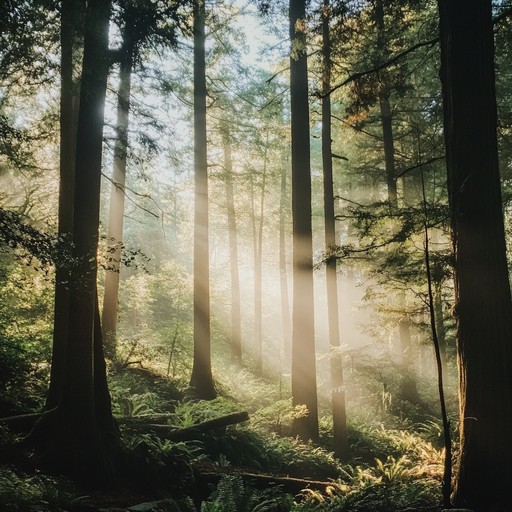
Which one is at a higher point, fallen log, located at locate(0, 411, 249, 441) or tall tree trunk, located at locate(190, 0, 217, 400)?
tall tree trunk, located at locate(190, 0, 217, 400)

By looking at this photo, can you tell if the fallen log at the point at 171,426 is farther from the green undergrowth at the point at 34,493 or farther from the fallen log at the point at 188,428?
the green undergrowth at the point at 34,493

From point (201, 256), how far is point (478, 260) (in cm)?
838

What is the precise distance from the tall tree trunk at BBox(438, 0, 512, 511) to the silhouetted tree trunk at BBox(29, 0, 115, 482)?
4770 millimetres

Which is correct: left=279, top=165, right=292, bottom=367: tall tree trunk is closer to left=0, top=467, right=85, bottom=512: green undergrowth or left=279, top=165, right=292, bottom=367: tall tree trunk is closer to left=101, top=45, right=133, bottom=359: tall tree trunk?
left=101, top=45, right=133, bottom=359: tall tree trunk

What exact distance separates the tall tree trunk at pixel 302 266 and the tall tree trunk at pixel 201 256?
2.83m

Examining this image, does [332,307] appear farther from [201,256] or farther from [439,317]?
[439,317]

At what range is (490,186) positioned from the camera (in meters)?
4.81

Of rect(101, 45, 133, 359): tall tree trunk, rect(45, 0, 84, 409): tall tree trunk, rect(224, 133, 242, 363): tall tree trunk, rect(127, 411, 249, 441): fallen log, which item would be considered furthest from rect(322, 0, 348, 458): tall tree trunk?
rect(224, 133, 242, 363): tall tree trunk

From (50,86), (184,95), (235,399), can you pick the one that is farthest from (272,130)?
(235,399)

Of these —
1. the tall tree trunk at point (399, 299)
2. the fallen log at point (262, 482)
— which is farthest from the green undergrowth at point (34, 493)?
the tall tree trunk at point (399, 299)

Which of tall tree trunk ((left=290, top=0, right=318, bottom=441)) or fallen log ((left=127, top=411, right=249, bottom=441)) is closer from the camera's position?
fallen log ((left=127, top=411, right=249, bottom=441))

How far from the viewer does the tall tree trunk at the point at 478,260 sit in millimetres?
4457

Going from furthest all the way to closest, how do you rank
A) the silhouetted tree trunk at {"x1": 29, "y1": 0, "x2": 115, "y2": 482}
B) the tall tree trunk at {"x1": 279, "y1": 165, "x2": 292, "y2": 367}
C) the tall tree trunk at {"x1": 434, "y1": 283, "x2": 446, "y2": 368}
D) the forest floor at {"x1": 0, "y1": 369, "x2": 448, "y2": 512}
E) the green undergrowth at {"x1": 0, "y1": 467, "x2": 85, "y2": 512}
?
the tall tree trunk at {"x1": 279, "y1": 165, "x2": 292, "y2": 367} < the tall tree trunk at {"x1": 434, "y1": 283, "x2": 446, "y2": 368} < the silhouetted tree trunk at {"x1": 29, "y1": 0, "x2": 115, "y2": 482} < the forest floor at {"x1": 0, "y1": 369, "x2": 448, "y2": 512} < the green undergrowth at {"x1": 0, "y1": 467, "x2": 85, "y2": 512}

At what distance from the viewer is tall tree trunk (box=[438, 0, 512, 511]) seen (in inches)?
175
